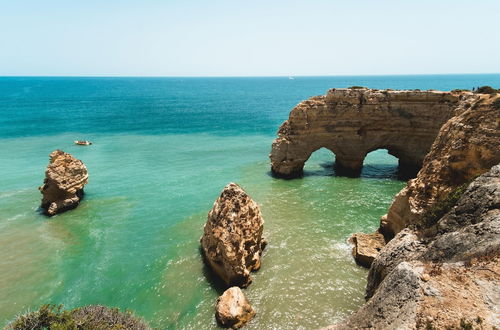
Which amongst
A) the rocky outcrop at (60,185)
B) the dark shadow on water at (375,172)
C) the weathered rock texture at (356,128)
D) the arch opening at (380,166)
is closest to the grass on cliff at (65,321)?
the rocky outcrop at (60,185)

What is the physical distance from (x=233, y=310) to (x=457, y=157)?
14.8 m

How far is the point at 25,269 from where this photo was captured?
863 inches

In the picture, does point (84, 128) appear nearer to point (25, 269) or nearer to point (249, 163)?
point (249, 163)

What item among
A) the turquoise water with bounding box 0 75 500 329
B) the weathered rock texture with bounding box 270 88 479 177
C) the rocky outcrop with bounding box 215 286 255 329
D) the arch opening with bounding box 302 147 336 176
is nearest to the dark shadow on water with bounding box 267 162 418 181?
the arch opening with bounding box 302 147 336 176

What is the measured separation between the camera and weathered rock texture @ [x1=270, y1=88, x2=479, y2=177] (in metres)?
38.1

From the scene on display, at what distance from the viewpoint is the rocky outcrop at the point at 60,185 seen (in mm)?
30562

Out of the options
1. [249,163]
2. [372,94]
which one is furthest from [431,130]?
[249,163]

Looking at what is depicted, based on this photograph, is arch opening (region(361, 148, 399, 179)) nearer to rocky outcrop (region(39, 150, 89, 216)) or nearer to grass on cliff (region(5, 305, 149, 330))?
rocky outcrop (region(39, 150, 89, 216))

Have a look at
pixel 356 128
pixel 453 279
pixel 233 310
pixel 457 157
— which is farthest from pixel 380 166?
pixel 453 279

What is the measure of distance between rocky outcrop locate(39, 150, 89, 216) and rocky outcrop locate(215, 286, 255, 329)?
2227 centimetres

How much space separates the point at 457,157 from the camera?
17.6 metres

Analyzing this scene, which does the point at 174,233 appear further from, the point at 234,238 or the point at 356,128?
the point at 356,128

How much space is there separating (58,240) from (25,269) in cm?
413

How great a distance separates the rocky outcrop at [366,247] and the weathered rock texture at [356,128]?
18.3m
